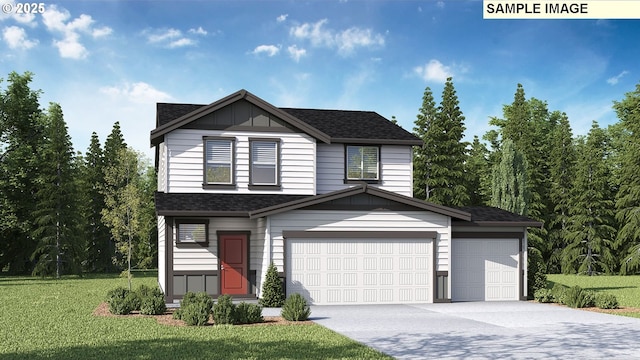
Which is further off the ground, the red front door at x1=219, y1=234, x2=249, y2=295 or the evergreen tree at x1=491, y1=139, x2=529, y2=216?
the evergreen tree at x1=491, y1=139, x2=529, y2=216

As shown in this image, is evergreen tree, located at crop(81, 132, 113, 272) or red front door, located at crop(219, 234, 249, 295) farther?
evergreen tree, located at crop(81, 132, 113, 272)

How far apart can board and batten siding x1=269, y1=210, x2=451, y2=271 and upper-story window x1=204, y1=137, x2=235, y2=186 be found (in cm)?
446

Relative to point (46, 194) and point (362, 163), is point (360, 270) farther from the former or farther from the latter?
point (46, 194)

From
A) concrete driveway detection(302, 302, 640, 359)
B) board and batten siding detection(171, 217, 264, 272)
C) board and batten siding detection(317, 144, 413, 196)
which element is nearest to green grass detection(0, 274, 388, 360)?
concrete driveway detection(302, 302, 640, 359)

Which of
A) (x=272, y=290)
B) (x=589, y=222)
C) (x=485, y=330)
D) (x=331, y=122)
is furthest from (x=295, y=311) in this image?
(x=589, y=222)

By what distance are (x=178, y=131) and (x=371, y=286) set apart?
940 centimetres

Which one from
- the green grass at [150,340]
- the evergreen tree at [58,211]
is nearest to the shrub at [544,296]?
the green grass at [150,340]

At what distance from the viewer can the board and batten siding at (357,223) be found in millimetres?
23812

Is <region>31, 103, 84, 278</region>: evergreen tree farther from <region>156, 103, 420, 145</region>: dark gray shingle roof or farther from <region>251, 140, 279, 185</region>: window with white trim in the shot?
<region>251, 140, 279, 185</region>: window with white trim

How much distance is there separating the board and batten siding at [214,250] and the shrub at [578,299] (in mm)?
10569

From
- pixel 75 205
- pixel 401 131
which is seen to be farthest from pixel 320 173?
pixel 75 205

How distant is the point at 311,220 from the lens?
24.0 meters

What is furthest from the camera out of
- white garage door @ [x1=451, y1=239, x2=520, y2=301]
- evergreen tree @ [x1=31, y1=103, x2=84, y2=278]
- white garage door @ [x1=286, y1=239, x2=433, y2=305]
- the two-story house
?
evergreen tree @ [x1=31, y1=103, x2=84, y2=278]

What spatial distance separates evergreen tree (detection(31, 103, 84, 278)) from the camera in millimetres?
46906
